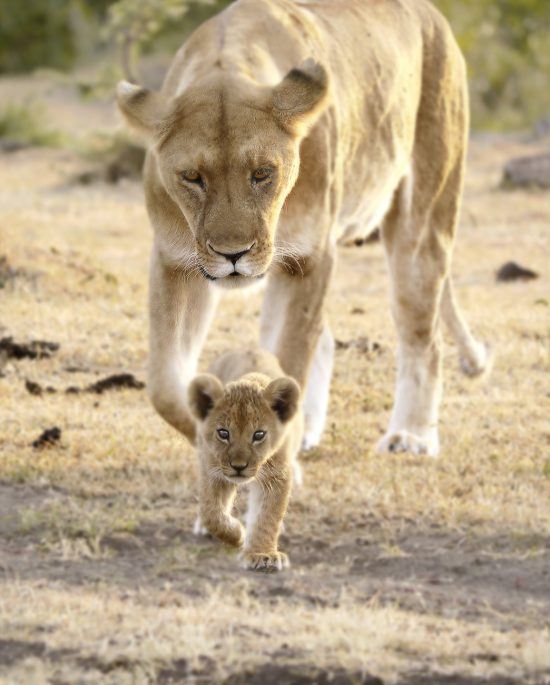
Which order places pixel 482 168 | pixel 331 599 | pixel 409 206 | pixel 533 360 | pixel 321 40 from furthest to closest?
pixel 482 168 → pixel 533 360 → pixel 409 206 → pixel 321 40 → pixel 331 599

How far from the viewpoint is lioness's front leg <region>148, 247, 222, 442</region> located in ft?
17.2

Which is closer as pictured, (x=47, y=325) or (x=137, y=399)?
(x=137, y=399)

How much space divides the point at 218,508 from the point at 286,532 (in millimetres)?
631

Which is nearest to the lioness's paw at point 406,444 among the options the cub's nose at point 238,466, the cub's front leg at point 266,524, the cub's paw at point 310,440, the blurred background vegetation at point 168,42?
the cub's paw at point 310,440

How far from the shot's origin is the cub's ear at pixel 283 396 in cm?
484

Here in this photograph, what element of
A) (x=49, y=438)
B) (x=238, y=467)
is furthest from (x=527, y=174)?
(x=238, y=467)

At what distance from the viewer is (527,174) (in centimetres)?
1644

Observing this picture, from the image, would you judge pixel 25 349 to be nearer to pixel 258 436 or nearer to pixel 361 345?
pixel 361 345

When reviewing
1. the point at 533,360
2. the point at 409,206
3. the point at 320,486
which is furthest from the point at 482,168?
the point at 320,486

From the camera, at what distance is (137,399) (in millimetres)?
7398

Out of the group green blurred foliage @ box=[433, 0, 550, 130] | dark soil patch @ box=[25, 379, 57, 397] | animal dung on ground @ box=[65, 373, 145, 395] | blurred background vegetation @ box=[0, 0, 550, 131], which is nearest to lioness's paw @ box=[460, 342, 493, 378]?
animal dung on ground @ box=[65, 373, 145, 395]

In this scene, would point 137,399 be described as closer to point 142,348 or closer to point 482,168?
point 142,348

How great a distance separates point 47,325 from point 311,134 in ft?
13.3

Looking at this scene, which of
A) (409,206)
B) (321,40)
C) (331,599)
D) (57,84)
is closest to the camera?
(331,599)
